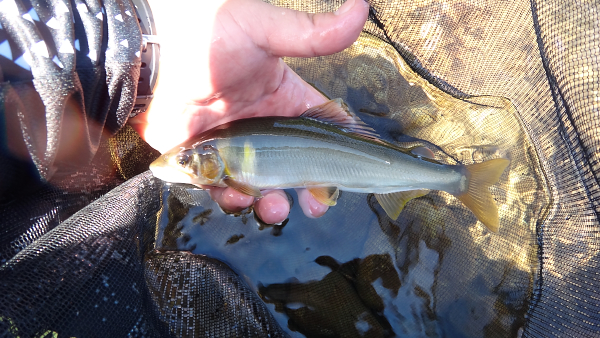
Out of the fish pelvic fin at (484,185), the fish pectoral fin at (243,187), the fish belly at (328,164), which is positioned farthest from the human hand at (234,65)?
the fish pelvic fin at (484,185)

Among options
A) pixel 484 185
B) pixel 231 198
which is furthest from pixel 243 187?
pixel 484 185

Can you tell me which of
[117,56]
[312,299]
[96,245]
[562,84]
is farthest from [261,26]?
[562,84]

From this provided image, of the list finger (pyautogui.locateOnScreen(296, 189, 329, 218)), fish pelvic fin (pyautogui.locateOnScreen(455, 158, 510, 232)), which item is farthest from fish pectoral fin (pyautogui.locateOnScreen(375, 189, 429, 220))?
finger (pyautogui.locateOnScreen(296, 189, 329, 218))

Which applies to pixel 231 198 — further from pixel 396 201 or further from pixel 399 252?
pixel 399 252

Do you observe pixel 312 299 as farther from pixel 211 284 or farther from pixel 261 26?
pixel 261 26

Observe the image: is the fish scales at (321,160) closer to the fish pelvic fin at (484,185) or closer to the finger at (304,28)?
the fish pelvic fin at (484,185)

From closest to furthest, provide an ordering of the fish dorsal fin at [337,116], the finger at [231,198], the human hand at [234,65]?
the human hand at [234,65]
the fish dorsal fin at [337,116]
the finger at [231,198]
